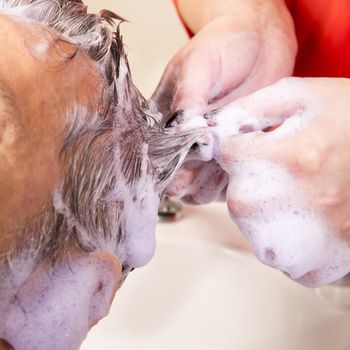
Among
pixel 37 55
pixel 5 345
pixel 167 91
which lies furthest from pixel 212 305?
pixel 37 55

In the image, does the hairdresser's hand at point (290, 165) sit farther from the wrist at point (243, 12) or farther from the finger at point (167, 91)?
the wrist at point (243, 12)

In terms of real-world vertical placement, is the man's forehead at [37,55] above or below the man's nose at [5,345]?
above

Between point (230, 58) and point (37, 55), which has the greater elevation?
point (37, 55)

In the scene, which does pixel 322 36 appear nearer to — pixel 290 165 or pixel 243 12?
pixel 243 12

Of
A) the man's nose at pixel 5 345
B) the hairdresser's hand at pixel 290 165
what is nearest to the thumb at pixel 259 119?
the hairdresser's hand at pixel 290 165

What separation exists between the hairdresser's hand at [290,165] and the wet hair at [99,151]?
0.25ft

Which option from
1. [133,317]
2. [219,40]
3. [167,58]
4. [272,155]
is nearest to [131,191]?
[272,155]

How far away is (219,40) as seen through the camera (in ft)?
2.93

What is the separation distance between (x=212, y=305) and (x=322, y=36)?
1.94 feet

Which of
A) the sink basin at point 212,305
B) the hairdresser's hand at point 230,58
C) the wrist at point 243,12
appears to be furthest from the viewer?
the sink basin at point 212,305

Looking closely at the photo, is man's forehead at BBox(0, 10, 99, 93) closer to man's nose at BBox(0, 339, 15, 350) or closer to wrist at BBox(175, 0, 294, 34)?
man's nose at BBox(0, 339, 15, 350)

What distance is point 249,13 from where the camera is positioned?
3.22 feet

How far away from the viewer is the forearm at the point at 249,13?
97cm

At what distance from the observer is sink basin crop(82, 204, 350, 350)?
1.15 meters
